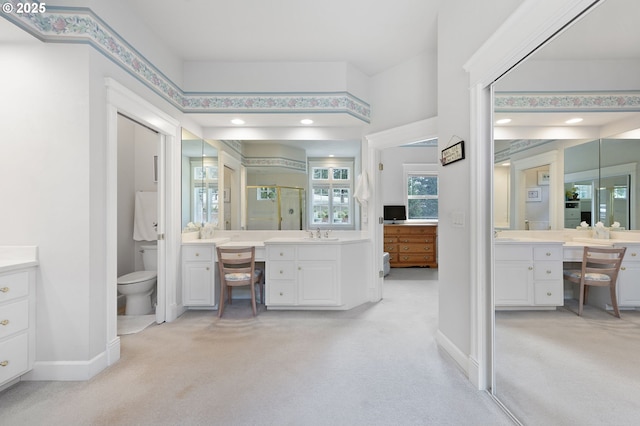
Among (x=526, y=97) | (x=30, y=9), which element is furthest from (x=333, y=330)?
(x=30, y=9)

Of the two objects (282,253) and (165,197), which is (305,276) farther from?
(165,197)

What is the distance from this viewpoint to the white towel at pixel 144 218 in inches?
156

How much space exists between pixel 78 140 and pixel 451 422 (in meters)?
2.92

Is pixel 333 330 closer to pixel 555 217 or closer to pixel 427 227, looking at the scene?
pixel 555 217

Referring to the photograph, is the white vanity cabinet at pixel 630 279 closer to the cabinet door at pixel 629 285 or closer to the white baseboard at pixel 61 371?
the cabinet door at pixel 629 285

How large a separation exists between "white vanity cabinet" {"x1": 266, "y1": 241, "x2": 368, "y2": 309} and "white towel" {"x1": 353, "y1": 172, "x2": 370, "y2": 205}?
0.73 meters

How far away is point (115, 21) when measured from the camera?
2.40 metres

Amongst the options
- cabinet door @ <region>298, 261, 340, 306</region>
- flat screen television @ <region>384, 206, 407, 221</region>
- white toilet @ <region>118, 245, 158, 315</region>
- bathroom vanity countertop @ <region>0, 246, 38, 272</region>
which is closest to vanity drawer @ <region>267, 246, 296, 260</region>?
cabinet door @ <region>298, 261, 340, 306</region>

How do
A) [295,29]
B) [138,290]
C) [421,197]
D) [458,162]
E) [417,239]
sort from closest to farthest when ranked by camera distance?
1. [458,162]
2. [295,29]
3. [138,290]
4. [417,239]
5. [421,197]

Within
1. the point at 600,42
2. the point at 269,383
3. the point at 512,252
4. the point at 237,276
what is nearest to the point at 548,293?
the point at 512,252

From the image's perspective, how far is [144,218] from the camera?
3.98 m

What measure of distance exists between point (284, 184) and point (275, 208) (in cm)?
34

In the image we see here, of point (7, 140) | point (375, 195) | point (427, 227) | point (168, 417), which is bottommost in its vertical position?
point (168, 417)

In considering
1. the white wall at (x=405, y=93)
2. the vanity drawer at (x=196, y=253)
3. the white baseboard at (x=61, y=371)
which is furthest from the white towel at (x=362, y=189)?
the white baseboard at (x=61, y=371)
